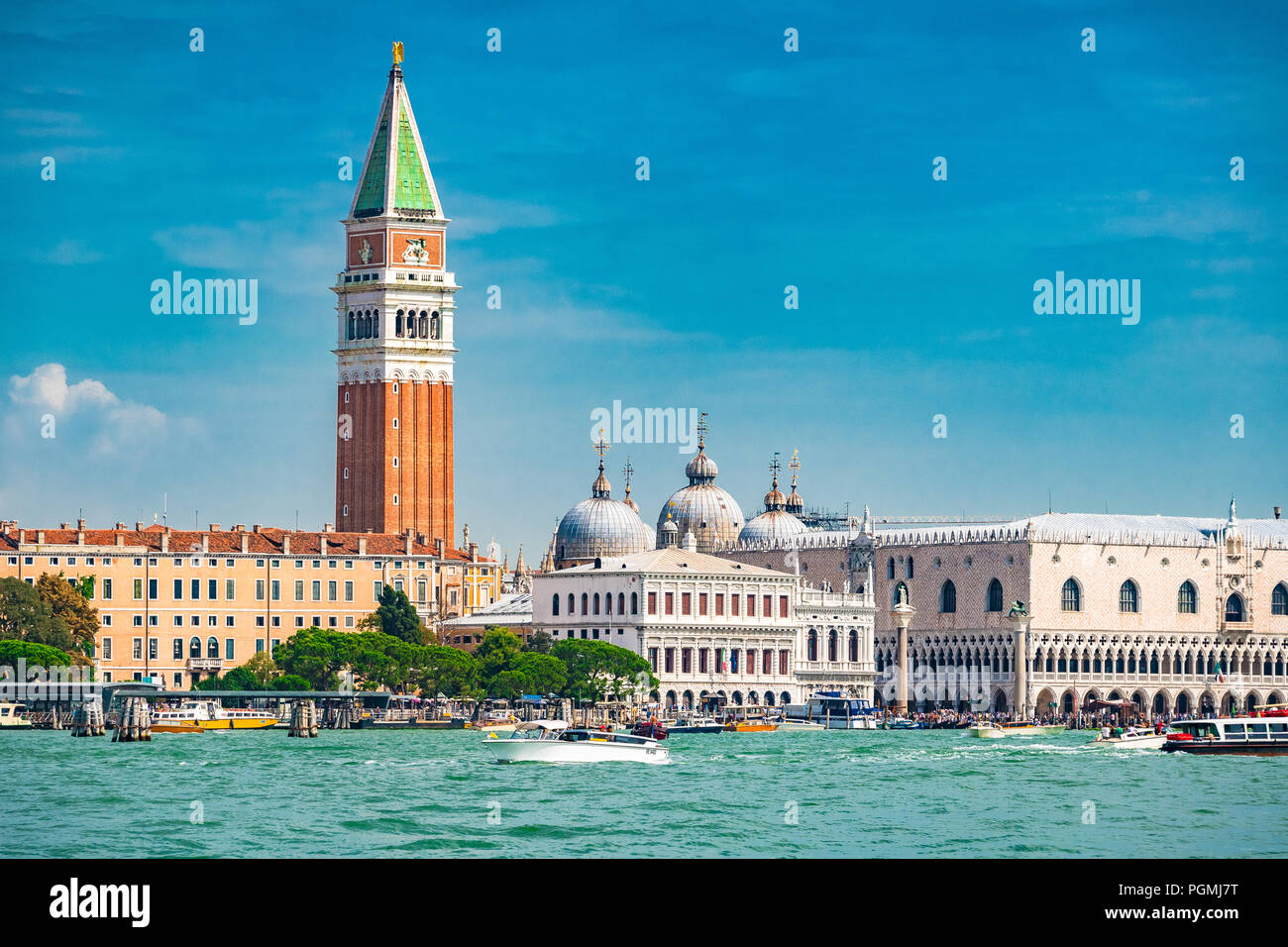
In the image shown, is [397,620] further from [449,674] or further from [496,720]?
[496,720]

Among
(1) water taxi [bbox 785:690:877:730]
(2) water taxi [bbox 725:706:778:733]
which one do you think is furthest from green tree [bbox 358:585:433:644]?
(1) water taxi [bbox 785:690:877:730]

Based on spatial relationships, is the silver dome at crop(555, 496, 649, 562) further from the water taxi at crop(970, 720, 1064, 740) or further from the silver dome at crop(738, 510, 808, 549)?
the water taxi at crop(970, 720, 1064, 740)

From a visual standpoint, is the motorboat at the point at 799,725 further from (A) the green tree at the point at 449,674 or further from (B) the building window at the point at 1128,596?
(B) the building window at the point at 1128,596

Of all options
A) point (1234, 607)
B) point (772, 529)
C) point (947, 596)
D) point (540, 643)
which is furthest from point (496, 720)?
point (1234, 607)

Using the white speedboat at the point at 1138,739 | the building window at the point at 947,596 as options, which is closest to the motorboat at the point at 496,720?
the white speedboat at the point at 1138,739

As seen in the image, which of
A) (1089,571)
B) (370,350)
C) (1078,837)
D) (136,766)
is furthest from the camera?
(370,350)
